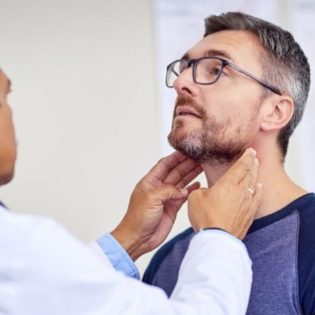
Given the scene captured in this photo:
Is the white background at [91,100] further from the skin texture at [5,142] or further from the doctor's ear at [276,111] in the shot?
the skin texture at [5,142]

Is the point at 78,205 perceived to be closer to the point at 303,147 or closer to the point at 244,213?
the point at 244,213

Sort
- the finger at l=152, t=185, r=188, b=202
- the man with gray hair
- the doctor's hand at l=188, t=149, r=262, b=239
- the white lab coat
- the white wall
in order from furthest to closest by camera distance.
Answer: the white wall
the finger at l=152, t=185, r=188, b=202
the man with gray hair
the doctor's hand at l=188, t=149, r=262, b=239
the white lab coat

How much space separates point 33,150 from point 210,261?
898mm

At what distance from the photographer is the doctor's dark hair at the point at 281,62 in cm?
116

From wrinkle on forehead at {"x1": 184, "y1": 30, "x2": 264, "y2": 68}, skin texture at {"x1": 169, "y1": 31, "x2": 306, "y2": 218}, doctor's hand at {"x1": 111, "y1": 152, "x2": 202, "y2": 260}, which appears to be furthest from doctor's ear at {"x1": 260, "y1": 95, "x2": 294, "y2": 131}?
doctor's hand at {"x1": 111, "y1": 152, "x2": 202, "y2": 260}

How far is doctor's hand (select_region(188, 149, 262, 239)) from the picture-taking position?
92 cm

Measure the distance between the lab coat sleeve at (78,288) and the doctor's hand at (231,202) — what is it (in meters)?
0.15

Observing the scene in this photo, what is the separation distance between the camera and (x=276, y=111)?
45.4 inches

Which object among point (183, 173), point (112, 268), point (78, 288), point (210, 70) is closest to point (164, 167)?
point (183, 173)

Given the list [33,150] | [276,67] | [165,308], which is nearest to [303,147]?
[276,67]

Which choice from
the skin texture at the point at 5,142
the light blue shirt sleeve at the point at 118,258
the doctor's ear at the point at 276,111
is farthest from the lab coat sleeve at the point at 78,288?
the doctor's ear at the point at 276,111

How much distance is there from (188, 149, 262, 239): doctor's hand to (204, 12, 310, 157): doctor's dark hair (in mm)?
243

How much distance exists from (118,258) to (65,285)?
0.49 metres

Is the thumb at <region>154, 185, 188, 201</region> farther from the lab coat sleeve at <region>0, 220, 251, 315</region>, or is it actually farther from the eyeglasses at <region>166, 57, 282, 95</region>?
the lab coat sleeve at <region>0, 220, 251, 315</region>
